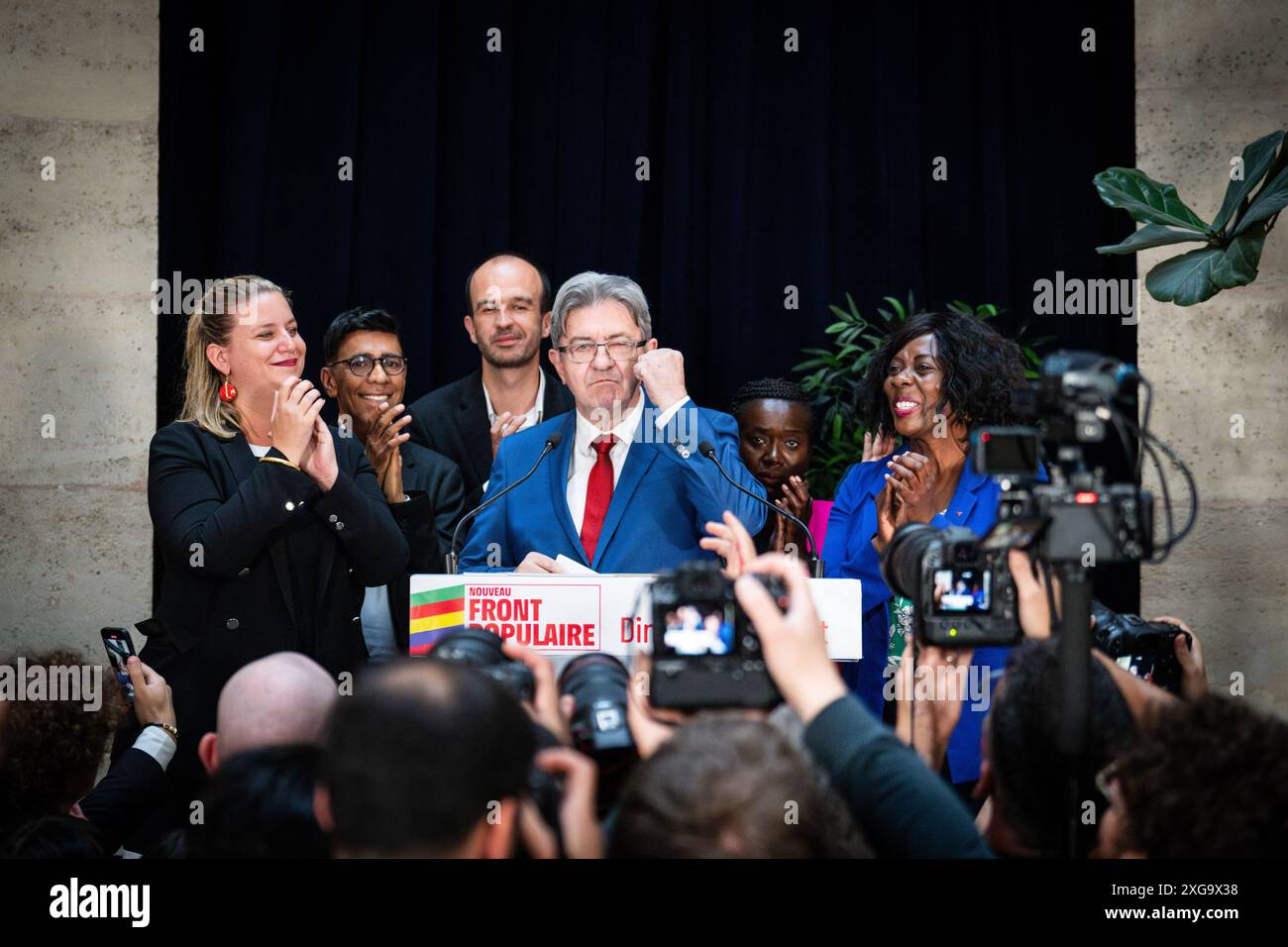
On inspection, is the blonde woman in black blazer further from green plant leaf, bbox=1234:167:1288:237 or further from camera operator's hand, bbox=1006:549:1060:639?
green plant leaf, bbox=1234:167:1288:237

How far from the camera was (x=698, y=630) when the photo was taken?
Answer: 170cm

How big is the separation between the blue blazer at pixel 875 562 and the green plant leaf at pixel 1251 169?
31.4 inches

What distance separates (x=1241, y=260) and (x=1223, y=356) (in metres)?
1.06

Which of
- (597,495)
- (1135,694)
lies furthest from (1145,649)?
(597,495)

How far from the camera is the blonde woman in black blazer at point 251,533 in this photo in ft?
8.96

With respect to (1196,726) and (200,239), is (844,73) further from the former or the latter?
(1196,726)

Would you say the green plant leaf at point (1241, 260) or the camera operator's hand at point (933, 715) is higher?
the green plant leaf at point (1241, 260)

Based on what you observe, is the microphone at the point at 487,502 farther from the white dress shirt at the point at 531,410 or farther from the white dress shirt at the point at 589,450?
the white dress shirt at the point at 531,410

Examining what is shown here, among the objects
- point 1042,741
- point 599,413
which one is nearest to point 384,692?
point 1042,741

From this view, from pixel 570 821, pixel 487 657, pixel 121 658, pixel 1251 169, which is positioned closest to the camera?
pixel 570 821

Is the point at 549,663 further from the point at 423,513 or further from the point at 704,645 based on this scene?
the point at 423,513

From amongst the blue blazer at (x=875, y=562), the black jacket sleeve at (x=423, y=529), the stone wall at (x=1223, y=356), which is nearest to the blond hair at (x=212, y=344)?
the black jacket sleeve at (x=423, y=529)

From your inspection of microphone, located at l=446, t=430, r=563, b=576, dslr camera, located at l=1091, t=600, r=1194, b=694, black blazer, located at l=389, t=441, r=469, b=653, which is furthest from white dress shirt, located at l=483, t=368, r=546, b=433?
dslr camera, located at l=1091, t=600, r=1194, b=694
